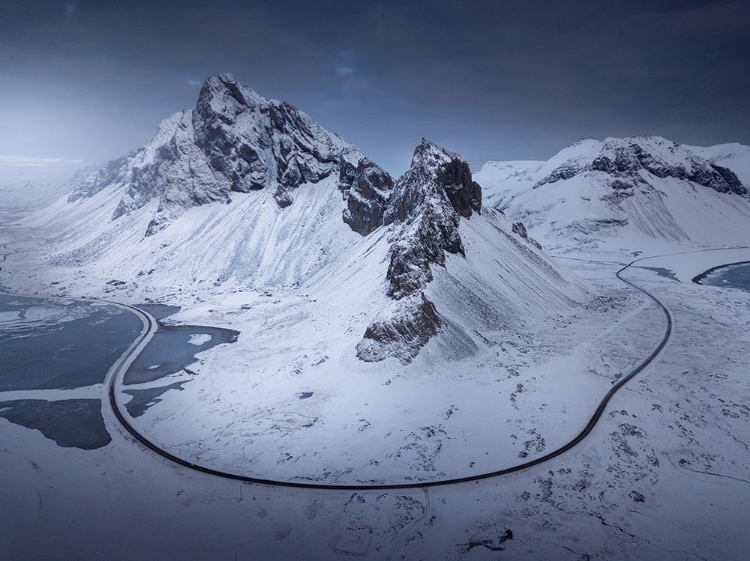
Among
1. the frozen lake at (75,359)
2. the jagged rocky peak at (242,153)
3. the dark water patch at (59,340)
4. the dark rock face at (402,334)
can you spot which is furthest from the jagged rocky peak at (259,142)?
the dark rock face at (402,334)

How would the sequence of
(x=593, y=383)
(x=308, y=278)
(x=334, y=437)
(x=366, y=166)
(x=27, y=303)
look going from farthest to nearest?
1. (x=366, y=166)
2. (x=308, y=278)
3. (x=27, y=303)
4. (x=593, y=383)
5. (x=334, y=437)

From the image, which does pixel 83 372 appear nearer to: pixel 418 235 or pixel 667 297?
pixel 418 235

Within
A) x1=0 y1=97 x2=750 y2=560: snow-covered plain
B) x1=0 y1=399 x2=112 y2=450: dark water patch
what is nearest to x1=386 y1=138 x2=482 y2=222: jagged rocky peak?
x1=0 y1=97 x2=750 y2=560: snow-covered plain

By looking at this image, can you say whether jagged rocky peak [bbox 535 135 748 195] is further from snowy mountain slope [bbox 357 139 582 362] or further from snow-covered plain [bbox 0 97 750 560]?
snowy mountain slope [bbox 357 139 582 362]

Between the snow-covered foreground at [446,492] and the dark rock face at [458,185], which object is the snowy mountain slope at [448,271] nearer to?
the dark rock face at [458,185]

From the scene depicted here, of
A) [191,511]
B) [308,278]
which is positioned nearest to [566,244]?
[308,278]
